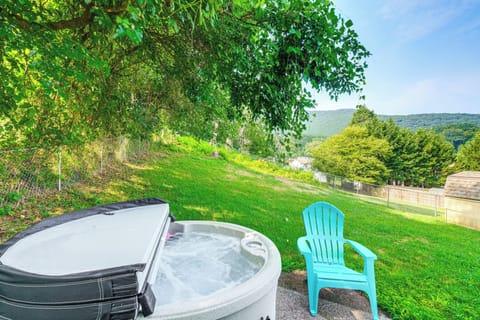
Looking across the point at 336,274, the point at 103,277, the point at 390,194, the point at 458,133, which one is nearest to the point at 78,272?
the point at 103,277

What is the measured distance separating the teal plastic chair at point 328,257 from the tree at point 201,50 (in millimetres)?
1157

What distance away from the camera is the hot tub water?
5.94ft

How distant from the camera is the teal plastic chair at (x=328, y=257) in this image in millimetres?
2023

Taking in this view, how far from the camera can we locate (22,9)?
5.88ft

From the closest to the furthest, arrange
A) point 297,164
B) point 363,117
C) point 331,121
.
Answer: point 297,164 < point 363,117 < point 331,121

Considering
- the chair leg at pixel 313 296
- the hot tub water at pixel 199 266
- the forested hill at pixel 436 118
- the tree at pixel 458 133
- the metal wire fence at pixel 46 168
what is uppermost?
the forested hill at pixel 436 118

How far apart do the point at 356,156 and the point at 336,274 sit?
26818 millimetres

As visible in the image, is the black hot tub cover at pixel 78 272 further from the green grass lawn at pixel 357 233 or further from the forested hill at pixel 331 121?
the forested hill at pixel 331 121

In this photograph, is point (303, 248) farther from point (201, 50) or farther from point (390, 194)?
point (390, 194)

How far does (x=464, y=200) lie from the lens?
659 centimetres

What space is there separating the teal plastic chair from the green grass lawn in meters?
0.47

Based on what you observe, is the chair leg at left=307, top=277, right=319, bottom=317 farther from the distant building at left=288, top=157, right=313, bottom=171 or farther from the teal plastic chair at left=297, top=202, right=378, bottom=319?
the distant building at left=288, top=157, right=313, bottom=171

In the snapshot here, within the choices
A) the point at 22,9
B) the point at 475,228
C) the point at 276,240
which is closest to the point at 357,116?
the point at 475,228

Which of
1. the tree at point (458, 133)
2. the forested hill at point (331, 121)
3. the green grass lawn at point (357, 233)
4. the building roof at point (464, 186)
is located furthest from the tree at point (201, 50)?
the forested hill at point (331, 121)
